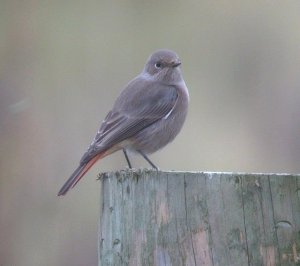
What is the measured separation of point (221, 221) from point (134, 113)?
9.92 feet

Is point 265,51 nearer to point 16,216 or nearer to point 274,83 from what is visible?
point 274,83

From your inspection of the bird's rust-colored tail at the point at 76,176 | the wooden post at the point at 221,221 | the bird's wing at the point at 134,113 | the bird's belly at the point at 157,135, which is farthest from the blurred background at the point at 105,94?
the wooden post at the point at 221,221

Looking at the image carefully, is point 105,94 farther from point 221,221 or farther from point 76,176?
point 221,221

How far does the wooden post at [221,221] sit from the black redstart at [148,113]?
2.27 m

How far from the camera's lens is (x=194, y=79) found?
12.4m

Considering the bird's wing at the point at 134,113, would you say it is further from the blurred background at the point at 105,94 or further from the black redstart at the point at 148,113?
the blurred background at the point at 105,94

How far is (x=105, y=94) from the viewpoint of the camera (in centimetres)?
1127

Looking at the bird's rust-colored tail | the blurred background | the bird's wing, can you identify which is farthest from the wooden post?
the blurred background

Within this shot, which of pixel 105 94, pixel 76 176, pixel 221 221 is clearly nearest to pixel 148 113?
pixel 76 176

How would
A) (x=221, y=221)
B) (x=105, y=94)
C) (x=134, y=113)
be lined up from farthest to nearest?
1. (x=105, y=94)
2. (x=134, y=113)
3. (x=221, y=221)

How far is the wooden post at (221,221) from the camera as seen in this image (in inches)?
172

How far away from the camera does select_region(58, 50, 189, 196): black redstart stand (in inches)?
277

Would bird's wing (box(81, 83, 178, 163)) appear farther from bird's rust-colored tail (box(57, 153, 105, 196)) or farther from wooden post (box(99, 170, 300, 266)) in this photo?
wooden post (box(99, 170, 300, 266))

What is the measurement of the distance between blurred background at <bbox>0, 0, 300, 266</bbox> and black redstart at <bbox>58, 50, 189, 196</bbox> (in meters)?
2.12
